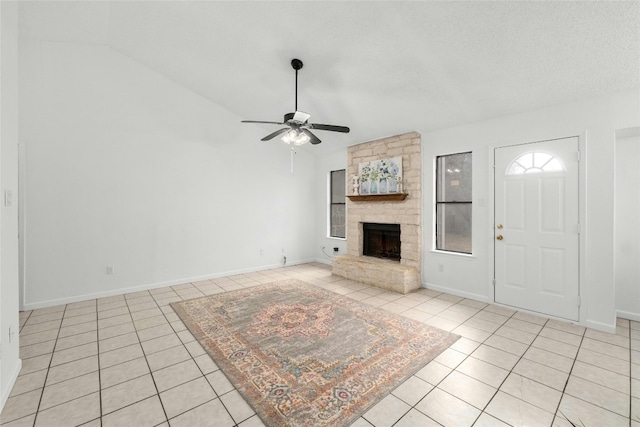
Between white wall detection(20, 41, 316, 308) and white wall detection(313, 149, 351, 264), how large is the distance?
1403 millimetres

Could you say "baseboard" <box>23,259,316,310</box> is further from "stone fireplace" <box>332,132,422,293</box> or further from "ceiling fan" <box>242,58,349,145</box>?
"ceiling fan" <box>242,58,349,145</box>

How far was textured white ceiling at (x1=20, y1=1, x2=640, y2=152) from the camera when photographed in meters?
2.49

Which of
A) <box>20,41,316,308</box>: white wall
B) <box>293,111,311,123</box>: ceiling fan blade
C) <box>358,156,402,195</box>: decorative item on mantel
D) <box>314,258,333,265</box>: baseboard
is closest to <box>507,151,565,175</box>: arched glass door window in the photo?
<box>358,156,402,195</box>: decorative item on mantel

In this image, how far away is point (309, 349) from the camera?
105 inches

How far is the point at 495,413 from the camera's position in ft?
6.07

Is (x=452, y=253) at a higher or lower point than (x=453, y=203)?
lower

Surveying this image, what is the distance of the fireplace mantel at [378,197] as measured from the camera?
15.5 ft

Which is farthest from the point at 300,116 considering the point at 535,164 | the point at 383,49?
the point at 535,164

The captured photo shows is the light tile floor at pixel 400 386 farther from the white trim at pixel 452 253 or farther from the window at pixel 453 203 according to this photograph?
the window at pixel 453 203

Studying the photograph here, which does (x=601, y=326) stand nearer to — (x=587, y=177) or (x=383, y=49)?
(x=587, y=177)

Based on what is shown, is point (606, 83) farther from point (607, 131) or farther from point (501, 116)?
point (501, 116)

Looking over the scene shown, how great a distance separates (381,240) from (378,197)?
92cm

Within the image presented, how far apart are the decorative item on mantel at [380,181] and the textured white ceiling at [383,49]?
26.2 inches

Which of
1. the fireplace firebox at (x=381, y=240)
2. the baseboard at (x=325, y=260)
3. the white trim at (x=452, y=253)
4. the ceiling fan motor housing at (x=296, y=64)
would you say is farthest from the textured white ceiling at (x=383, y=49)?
the baseboard at (x=325, y=260)
